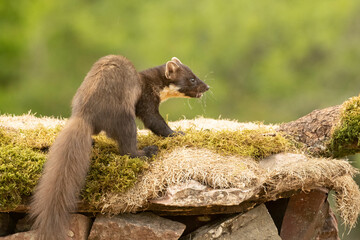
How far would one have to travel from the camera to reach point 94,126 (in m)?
4.59

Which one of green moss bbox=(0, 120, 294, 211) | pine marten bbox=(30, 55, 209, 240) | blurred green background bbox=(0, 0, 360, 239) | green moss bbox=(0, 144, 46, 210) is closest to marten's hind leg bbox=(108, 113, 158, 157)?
→ pine marten bbox=(30, 55, 209, 240)

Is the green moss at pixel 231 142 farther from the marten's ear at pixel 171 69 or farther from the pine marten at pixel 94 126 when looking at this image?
the marten's ear at pixel 171 69

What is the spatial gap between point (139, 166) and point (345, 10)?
42.0ft

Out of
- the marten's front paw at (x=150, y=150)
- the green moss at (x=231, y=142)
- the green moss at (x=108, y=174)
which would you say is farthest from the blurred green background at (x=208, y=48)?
the green moss at (x=108, y=174)

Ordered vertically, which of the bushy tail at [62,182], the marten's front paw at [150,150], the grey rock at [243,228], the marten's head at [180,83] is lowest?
the grey rock at [243,228]

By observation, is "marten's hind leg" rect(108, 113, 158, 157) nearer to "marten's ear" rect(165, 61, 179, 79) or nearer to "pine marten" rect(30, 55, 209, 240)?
"pine marten" rect(30, 55, 209, 240)

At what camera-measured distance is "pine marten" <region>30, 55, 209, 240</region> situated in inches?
159

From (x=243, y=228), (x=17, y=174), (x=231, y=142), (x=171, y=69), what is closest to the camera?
(x=17, y=174)

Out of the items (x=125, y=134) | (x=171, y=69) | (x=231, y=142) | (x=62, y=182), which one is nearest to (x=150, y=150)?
(x=125, y=134)

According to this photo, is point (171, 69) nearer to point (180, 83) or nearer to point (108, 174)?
point (180, 83)

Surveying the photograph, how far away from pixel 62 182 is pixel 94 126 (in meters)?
0.69

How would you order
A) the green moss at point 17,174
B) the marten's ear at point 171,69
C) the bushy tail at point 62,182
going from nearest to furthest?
the bushy tail at point 62,182, the green moss at point 17,174, the marten's ear at point 171,69

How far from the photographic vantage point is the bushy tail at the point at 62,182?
3943 millimetres

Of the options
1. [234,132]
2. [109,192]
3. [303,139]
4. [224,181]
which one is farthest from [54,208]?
[303,139]
